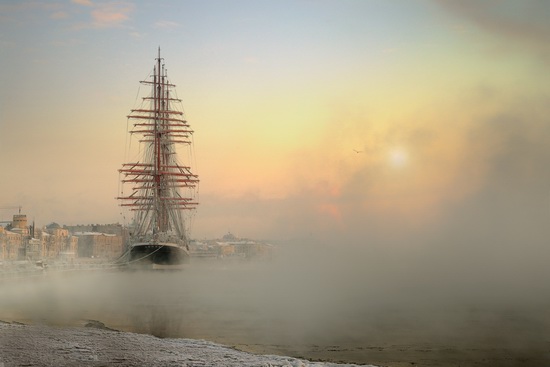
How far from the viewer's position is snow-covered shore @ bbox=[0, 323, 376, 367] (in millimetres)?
18078

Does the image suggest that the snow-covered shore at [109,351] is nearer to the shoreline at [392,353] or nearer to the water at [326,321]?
the shoreline at [392,353]

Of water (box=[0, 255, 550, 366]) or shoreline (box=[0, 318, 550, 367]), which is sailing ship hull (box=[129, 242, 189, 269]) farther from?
shoreline (box=[0, 318, 550, 367])

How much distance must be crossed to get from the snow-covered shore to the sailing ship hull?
6656 cm

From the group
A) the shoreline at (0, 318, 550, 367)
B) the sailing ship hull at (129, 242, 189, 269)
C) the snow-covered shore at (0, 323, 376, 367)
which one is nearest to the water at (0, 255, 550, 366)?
the shoreline at (0, 318, 550, 367)

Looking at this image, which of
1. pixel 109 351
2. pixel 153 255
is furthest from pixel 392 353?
pixel 153 255

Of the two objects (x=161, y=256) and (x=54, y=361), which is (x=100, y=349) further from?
(x=161, y=256)

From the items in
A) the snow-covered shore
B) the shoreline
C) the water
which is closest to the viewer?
the snow-covered shore

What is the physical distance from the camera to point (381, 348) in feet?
86.7

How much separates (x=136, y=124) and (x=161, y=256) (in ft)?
68.0

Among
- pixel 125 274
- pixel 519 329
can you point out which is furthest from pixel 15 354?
pixel 125 274

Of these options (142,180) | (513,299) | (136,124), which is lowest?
(513,299)

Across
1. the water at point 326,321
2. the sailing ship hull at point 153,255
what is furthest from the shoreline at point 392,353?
the sailing ship hull at point 153,255

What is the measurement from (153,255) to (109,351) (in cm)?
7266

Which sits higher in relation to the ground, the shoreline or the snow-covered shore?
the snow-covered shore
